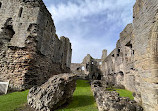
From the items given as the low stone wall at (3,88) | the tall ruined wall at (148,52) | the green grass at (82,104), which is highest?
the tall ruined wall at (148,52)

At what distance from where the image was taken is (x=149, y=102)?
3.20 meters

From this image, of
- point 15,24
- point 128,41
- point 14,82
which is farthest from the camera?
point 128,41

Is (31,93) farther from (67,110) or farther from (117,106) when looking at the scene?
(117,106)

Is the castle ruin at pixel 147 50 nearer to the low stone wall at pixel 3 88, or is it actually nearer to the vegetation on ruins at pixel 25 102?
the vegetation on ruins at pixel 25 102

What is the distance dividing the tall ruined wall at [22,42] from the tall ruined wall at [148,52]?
7.88 meters

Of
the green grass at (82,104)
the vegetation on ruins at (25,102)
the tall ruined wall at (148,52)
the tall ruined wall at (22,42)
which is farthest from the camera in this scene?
the tall ruined wall at (22,42)

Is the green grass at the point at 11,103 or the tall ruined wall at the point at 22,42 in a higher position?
the tall ruined wall at the point at 22,42

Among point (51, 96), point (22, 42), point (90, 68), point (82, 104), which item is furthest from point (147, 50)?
point (90, 68)

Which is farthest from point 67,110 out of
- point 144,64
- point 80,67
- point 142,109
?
point 80,67

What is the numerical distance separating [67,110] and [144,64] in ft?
11.8

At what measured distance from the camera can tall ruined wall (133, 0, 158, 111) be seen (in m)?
3.13

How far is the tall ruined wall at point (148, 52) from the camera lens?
313 cm

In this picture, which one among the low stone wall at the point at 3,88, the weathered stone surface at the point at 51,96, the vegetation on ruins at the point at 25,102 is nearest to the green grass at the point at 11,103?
the vegetation on ruins at the point at 25,102

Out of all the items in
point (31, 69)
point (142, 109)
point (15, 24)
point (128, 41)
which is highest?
point (15, 24)
